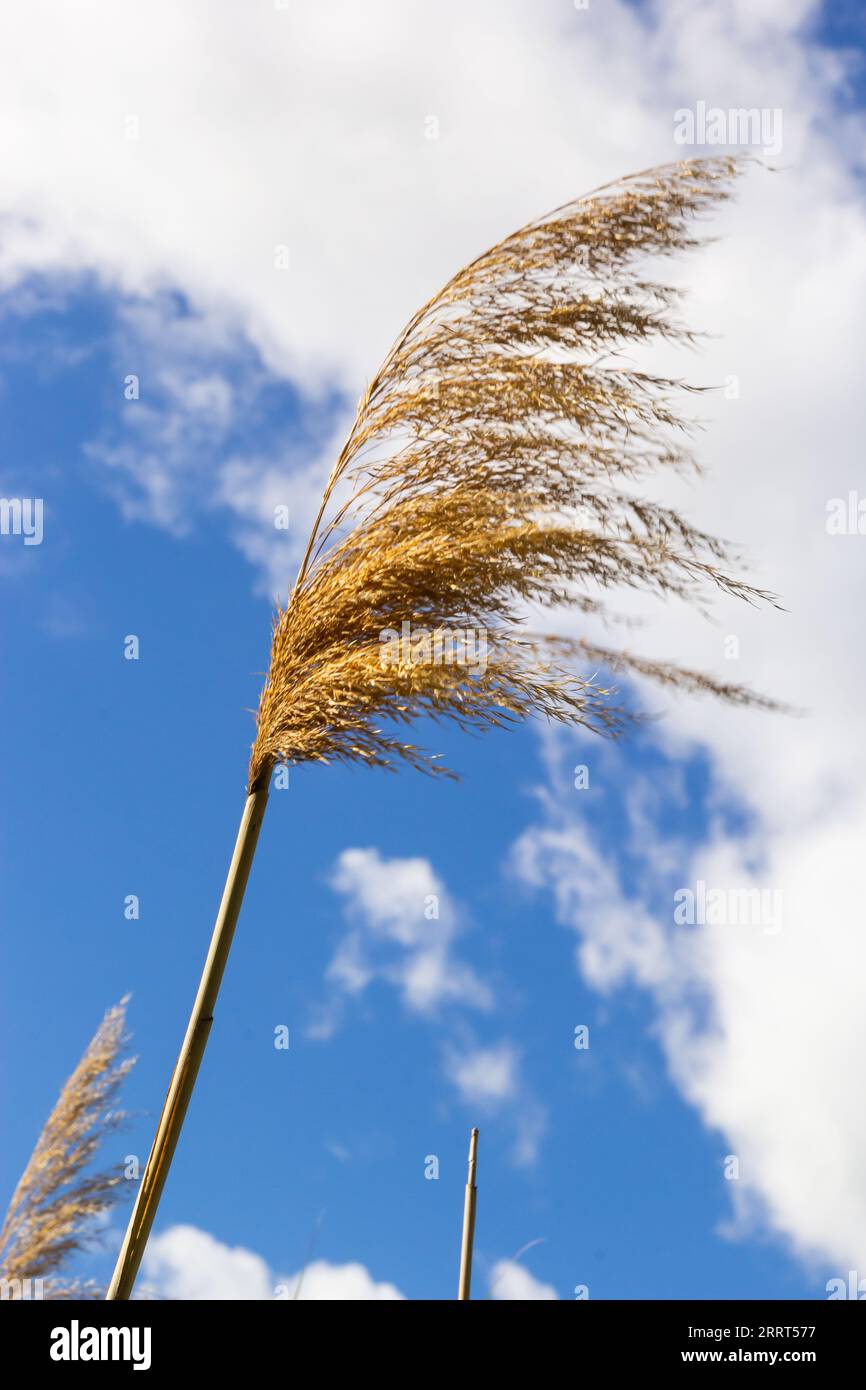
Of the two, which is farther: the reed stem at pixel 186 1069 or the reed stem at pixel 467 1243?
the reed stem at pixel 467 1243

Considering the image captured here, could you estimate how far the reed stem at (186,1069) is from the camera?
74.4 inches

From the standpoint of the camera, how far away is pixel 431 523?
6.96 ft

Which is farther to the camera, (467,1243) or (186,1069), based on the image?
(467,1243)

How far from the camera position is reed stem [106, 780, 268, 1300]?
1891 millimetres

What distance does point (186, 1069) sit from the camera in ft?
6.46

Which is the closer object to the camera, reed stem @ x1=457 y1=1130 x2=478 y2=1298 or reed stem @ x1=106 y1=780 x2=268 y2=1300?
reed stem @ x1=106 y1=780 x2=268 y2=1300
